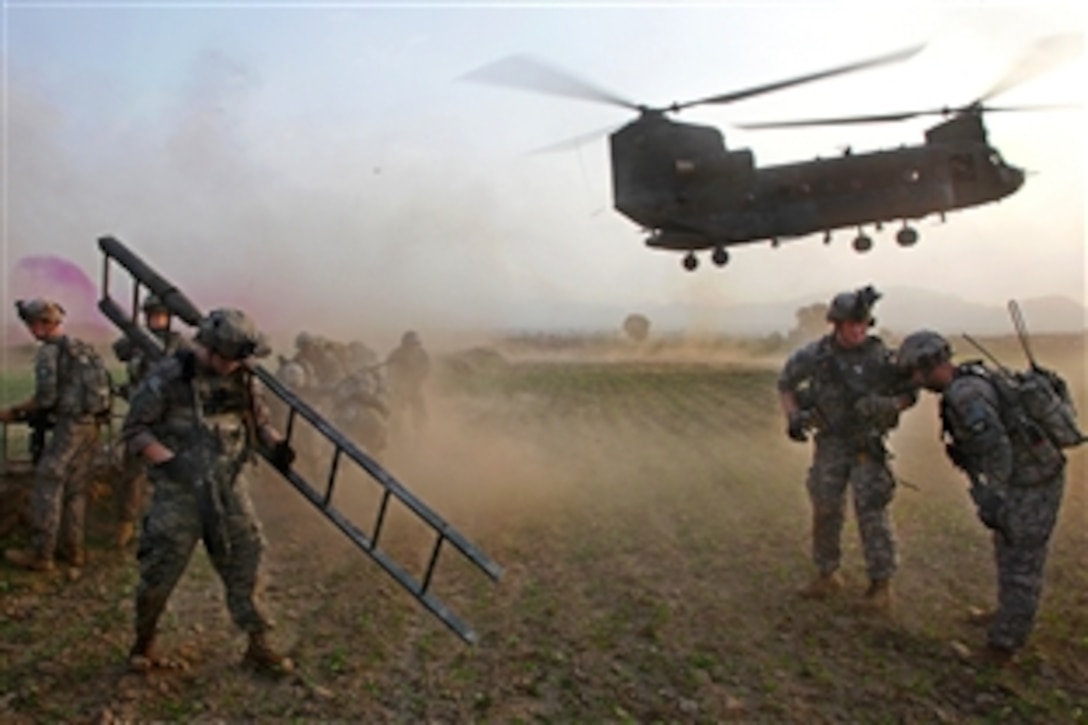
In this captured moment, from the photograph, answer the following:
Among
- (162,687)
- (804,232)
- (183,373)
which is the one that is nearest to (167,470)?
(183,373)

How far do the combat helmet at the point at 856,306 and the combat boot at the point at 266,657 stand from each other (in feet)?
15.3

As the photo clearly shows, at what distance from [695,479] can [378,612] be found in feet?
20.0

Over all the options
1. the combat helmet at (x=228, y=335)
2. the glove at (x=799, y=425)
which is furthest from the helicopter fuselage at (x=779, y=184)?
the combat helmet at (x=228, y=335)

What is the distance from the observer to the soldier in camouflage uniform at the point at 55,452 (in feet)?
21.5

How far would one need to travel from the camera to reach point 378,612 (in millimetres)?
5965

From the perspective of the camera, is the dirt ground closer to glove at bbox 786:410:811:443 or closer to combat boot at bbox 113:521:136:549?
combat boot at bbox 113:521:136:549

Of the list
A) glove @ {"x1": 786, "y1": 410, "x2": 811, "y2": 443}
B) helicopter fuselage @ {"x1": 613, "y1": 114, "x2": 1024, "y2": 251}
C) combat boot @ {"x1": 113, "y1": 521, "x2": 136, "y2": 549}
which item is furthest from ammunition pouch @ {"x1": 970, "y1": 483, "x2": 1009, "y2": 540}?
helicopter fuselage @ {"x1": 613, "y1": 114, "x2": 1024, "y2": 251}

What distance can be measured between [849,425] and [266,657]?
4.58m

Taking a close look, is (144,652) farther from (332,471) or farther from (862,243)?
(862,243)

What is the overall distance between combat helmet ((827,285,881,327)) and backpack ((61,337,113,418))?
6.33 m

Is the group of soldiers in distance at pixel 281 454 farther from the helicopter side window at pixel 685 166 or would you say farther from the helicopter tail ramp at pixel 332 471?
the helicopter side window at pixel 685 166

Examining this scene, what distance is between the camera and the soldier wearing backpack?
6.55 meters

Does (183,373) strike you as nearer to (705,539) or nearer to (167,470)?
(167,470)

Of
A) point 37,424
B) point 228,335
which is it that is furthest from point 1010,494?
point 37,424
